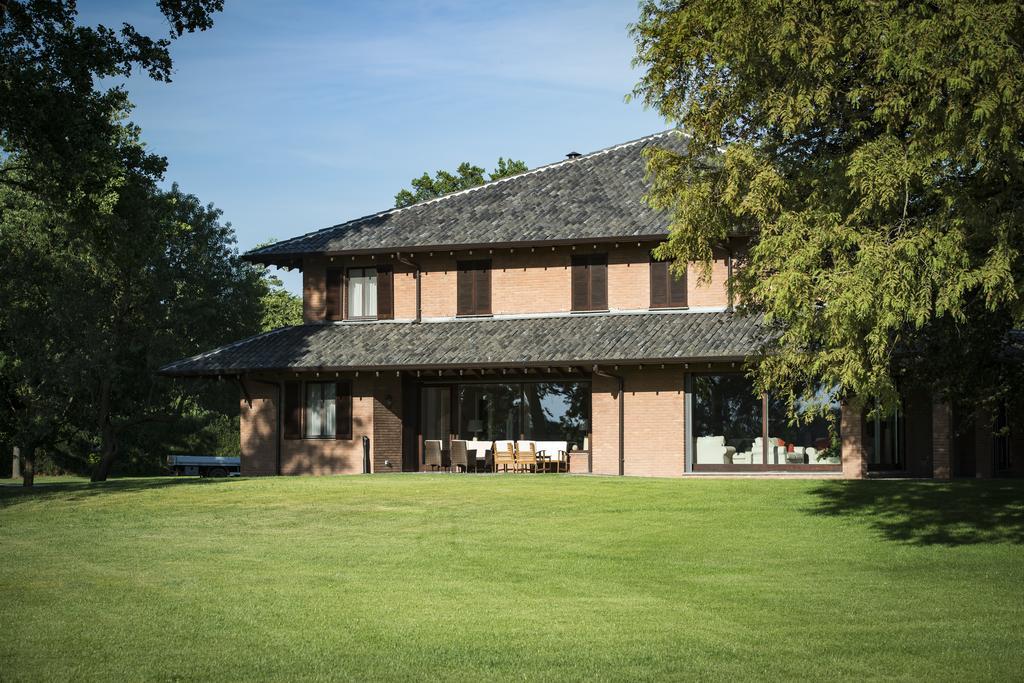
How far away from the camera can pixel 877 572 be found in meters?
15.7

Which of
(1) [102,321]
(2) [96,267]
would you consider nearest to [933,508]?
(2) [96,267]

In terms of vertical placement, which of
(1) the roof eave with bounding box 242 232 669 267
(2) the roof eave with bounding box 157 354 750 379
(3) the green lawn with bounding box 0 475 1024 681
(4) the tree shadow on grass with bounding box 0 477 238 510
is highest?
(1) the roof eave with bounding box 242 232 669 267

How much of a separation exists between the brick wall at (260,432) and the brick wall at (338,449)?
0.40 m

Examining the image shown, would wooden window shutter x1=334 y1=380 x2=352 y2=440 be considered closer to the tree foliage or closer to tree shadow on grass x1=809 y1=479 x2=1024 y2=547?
the tree foliage

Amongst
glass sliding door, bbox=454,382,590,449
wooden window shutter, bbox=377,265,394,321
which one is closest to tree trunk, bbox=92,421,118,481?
wooden window shutter, bbox=377,265,394,321

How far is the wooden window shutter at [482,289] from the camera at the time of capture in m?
33.7

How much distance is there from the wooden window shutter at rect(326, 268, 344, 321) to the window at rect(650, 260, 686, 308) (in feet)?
29.8

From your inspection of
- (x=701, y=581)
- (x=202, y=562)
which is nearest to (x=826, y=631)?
(x=701, y=581)

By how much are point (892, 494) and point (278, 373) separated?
16891mm

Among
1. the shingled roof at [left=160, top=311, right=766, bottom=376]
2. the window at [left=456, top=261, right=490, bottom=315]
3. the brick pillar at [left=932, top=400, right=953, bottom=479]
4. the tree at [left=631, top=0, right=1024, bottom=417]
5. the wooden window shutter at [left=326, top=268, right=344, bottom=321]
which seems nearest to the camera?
the tree at [left=631, top=0, right=1024, bottom=417]

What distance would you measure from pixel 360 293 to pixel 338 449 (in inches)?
183

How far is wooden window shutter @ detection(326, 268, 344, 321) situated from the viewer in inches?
1374

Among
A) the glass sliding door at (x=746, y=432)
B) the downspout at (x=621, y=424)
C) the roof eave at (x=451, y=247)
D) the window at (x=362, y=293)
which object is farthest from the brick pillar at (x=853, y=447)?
the window at (x=362, y=293)

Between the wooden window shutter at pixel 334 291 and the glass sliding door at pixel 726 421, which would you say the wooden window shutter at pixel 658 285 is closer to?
the glass sliding door at pixel 726 421
